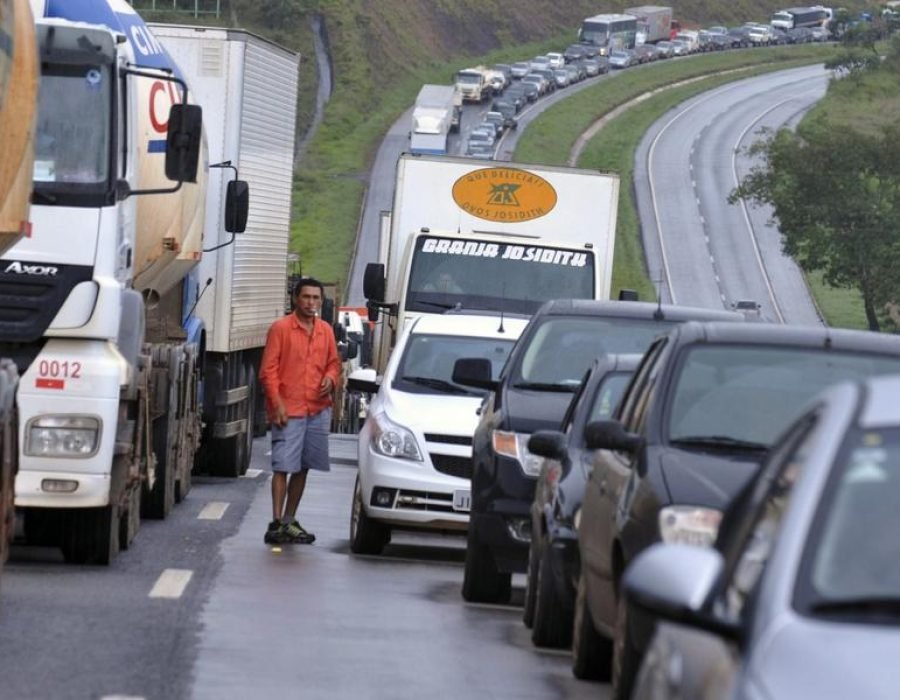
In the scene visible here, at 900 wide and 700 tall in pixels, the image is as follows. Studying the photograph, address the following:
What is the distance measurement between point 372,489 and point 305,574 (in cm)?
158

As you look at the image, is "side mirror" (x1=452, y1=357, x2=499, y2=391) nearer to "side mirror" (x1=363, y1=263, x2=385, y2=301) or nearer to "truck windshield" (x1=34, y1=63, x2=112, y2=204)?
"truck windshield" (x1=34, y1=63, x2=112, y2=204)

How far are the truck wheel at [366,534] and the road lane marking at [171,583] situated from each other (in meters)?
2.33

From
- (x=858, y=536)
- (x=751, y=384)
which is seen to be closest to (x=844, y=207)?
(x=751, y=384)

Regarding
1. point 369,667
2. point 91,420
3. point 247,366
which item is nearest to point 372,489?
point 91,420

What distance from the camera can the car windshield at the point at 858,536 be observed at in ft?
16.2

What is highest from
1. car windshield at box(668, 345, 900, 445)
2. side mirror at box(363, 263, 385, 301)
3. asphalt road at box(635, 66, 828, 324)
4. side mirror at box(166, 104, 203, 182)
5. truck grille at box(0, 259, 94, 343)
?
side mirror at box(166, 104, 203, 182)

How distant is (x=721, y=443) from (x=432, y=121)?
104m

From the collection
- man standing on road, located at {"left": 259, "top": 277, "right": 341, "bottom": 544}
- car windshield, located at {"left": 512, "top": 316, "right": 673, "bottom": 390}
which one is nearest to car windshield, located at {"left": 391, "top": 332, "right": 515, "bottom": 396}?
man standing on road, located at {"left": 259, "top": 277, "right": 341, "bottom": 544}

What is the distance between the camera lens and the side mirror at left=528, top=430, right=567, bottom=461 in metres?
11.7

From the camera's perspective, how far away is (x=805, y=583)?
16.1 ft

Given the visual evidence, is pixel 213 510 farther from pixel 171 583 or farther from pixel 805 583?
pixel 805 583

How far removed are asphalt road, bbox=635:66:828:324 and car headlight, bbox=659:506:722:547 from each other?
82578mm

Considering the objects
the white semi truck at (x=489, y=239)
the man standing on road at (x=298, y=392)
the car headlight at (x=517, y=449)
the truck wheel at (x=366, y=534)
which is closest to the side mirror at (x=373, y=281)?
the white semi truck at (x=489, y=239)

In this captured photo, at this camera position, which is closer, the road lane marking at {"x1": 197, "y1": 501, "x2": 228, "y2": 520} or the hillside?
the road lane marking at {"x1": 197, "y1": 501, "x2": 228, "y2": 520}
